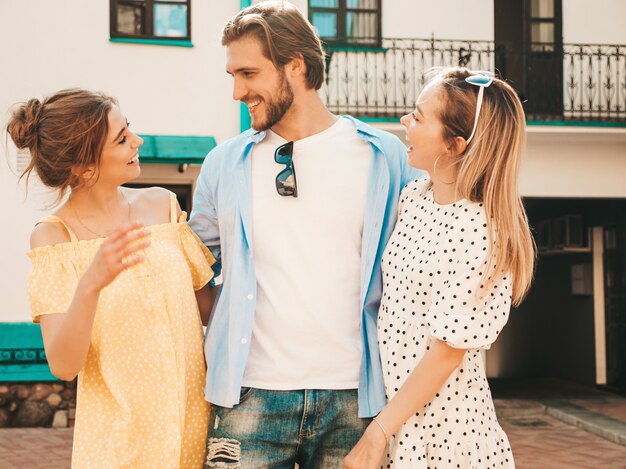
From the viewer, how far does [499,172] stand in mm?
2648

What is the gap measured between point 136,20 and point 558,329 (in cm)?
901

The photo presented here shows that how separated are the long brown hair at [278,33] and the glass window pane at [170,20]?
8435 millimetres

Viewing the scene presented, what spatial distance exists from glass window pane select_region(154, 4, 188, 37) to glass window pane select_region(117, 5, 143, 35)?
0.21 m

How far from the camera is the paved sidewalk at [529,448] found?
30.3 feet

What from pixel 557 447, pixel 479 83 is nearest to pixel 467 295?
pixel 479 83

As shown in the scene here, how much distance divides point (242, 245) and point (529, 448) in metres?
7.95

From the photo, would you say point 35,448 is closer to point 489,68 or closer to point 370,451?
point 489,68

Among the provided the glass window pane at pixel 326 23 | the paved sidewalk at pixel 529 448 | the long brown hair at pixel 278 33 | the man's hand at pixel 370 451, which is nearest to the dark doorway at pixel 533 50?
Result: the glass window pane at pixel 326 23

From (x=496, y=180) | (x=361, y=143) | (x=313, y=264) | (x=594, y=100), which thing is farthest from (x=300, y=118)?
(x=594, y=100)

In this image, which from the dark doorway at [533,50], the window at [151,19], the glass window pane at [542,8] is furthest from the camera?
the glass window pane at [542,8]

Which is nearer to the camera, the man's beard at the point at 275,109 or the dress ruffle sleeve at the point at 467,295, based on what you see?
the dress ruffle sleeve at the point at 467,295

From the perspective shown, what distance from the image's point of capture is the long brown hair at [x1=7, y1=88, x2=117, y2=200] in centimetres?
292

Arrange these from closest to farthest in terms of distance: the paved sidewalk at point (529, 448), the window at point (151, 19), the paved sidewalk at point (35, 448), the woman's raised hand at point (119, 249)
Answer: the woman's raised hand at point (119, 249)
the paved sidewalk at point (35, 448)
the paved sidewalk at point (529, 448)
the window at point (151, 19)

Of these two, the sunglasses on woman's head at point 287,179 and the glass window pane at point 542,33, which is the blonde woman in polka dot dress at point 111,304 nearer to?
the sunglasses on woman's head at point 287,179
